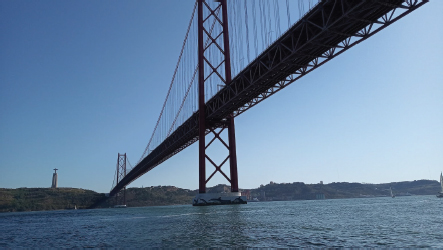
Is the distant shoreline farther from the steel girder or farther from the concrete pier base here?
the steel girder

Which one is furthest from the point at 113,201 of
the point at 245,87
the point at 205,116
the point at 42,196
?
the point at 245,87

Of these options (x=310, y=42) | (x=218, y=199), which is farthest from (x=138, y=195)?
(x=310, y=42)

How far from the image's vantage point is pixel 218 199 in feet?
141

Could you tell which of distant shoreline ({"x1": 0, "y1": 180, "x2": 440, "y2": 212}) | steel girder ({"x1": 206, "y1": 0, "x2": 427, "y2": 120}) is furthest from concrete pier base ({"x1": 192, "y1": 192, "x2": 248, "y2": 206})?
distant shoreline ({"x1": 0, "y1": 180, "x2": 440, "y2": 212})

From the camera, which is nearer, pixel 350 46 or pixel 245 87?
pixel 350 46

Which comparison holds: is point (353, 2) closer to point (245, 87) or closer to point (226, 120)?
point (245, 87)

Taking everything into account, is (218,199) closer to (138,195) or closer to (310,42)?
(310,42)

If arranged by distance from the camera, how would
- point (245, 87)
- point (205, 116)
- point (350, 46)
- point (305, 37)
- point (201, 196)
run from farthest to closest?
1. point (205, 116)
2. point (201, 196)
3. point (245, 87)
4. point (305, 37)
5. point (350, 46)

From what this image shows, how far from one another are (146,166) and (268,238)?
68.6 metres

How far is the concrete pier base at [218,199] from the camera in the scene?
4250cm

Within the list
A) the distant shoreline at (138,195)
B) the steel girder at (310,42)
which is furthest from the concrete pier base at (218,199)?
the distant shoreline at (138,195)

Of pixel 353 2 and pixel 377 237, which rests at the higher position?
pixel 353 2

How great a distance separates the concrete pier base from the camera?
42.5 m

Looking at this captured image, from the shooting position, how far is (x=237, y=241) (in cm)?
1188
